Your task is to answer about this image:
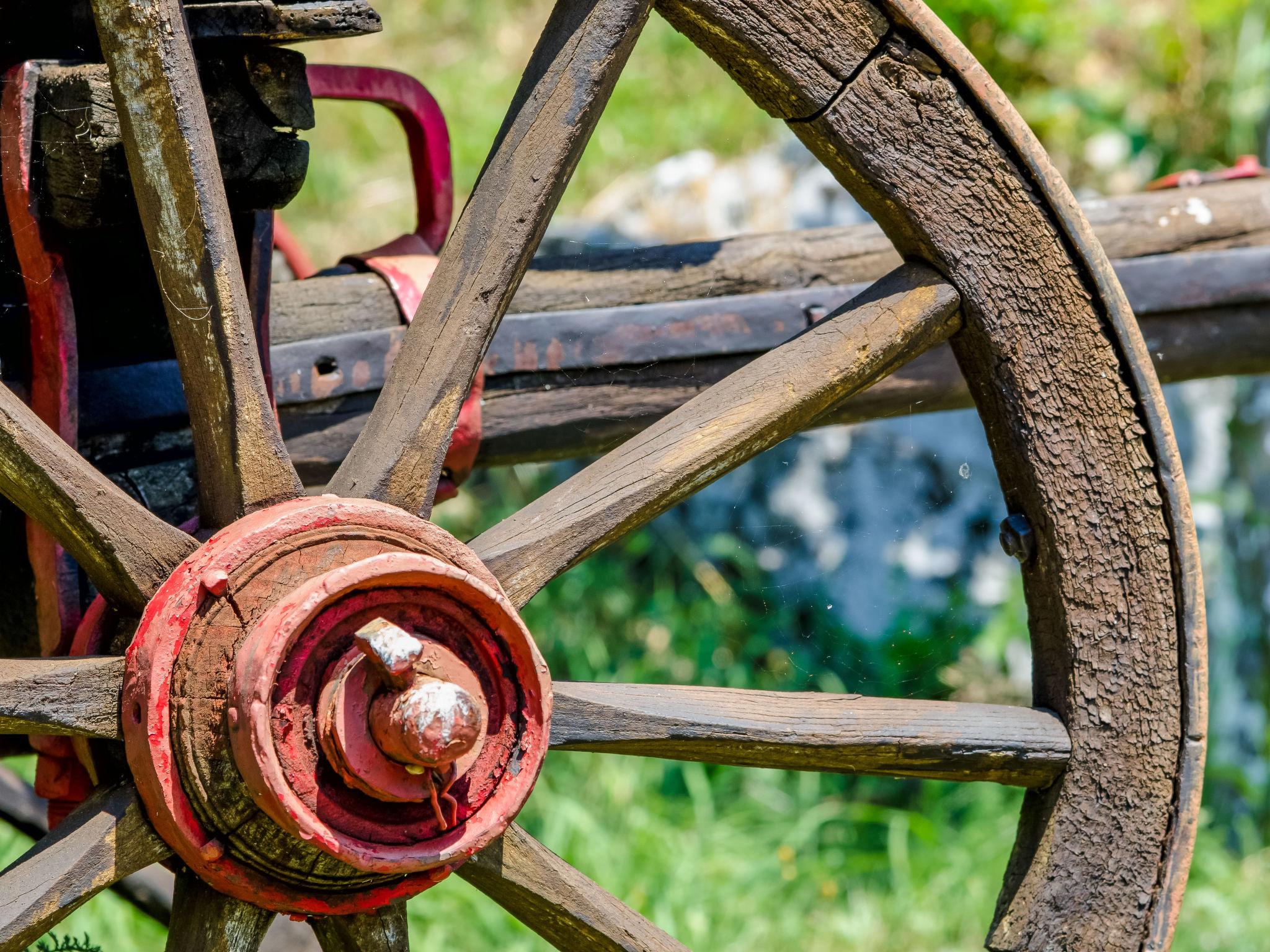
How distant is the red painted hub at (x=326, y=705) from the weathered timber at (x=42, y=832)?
97cm

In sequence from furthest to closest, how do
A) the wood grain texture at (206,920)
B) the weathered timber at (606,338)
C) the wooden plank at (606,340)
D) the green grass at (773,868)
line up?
1. the green grass at (773,868)
2. the weathered timber at (606,338)
3. the wooden plank at (606,340)
4. the wood grain texture at (206,920)

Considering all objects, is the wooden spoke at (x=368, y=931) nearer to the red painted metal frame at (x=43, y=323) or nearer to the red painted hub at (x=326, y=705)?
the red painted hub at (x=326, y=705)

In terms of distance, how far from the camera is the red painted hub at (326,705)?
92 cm

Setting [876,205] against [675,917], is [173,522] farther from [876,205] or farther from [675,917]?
[675,917]

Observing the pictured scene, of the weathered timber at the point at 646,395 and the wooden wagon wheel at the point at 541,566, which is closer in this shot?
the wooden wagon wheel at the point at 541,566

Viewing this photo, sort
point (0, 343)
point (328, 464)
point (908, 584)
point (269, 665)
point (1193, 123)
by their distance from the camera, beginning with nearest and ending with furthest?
point (269, 665) → point (0, 343) → point (328, 464) → point (908, 584) → point (1193, 123)

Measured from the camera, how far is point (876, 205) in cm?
122

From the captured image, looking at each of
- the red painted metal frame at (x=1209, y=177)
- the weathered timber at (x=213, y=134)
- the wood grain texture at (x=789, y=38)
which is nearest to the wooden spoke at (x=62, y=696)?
the weathered timber at (x=213, y=134)

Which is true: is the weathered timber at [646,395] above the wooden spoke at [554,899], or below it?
above

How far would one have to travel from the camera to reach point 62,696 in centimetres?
95

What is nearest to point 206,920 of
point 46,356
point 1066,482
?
point 46,356

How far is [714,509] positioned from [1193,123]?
1809 mm

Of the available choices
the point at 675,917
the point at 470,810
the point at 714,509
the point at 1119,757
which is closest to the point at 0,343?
the point at 470,810

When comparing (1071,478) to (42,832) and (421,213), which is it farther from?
(42,832)
